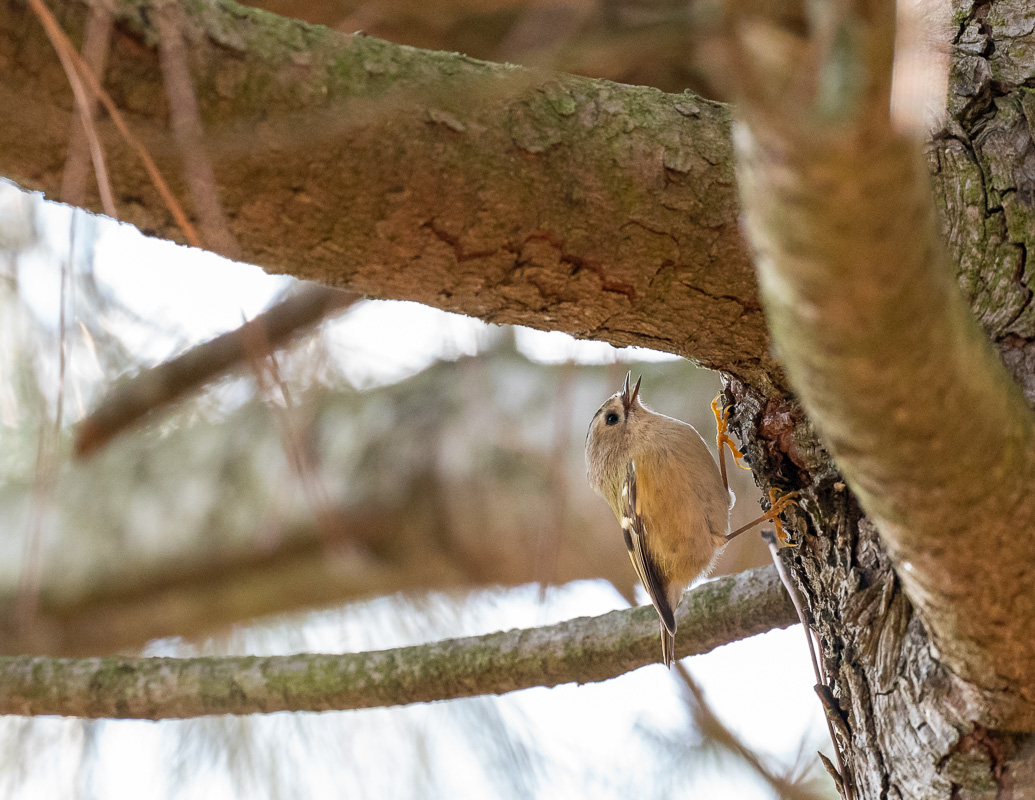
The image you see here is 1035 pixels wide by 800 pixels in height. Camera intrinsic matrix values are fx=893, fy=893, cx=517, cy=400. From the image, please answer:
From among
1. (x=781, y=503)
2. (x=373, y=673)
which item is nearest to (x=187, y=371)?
(x=373, y=673)

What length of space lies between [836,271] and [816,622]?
1020 millimetres

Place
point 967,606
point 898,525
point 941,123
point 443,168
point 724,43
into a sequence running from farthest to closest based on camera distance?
point 941,123
point 443,168
point 967,606
point 898,525
point 724,43

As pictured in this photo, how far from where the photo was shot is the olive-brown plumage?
270 cm

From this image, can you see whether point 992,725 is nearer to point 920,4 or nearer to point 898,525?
point 898,525

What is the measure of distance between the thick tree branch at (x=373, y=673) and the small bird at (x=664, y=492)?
103 centimetres

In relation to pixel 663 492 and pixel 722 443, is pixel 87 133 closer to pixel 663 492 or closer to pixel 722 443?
pixel 722 443

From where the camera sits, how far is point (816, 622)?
141 centimetres

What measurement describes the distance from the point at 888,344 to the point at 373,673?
1.18 meters

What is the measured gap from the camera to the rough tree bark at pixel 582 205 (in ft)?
3.01

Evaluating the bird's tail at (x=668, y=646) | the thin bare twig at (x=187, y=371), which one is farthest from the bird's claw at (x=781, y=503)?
the thin bare twig at (x=187, y=371)

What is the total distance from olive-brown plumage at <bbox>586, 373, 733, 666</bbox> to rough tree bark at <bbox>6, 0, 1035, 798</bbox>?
1309 millimetres

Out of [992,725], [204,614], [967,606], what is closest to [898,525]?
[967,606]

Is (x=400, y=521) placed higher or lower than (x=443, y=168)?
higher

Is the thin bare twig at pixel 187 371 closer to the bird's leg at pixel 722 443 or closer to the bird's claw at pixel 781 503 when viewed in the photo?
the bird's leg at pixel 722 443
